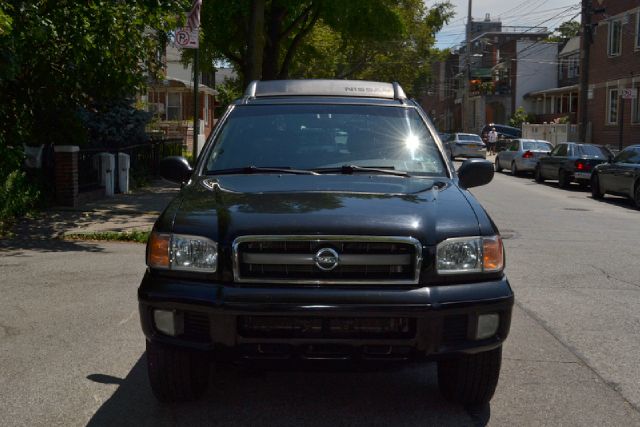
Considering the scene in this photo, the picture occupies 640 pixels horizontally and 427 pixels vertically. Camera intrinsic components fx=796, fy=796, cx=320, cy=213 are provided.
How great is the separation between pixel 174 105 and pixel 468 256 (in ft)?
123

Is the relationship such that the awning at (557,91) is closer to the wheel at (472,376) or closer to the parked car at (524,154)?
the parked car at (524,154)

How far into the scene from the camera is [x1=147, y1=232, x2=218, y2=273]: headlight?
407 cm

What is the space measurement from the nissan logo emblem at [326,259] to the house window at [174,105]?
36.8 meters

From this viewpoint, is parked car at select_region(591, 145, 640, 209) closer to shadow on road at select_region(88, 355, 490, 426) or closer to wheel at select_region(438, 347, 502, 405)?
shadow on road at select_region(88, 355, 490, 426)

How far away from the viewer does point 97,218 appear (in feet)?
43.4

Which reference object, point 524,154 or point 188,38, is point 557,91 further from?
point 188,38

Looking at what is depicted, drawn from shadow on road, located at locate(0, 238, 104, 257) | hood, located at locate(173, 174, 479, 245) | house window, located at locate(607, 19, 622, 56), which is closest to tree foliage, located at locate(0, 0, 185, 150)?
shadow on road, located at locate(0, 238, 104, 257)

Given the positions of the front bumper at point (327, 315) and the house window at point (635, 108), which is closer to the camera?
the front bumper at point (327, 315)

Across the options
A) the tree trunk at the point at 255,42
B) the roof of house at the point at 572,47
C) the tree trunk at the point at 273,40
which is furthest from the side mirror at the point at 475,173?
the roof of house at the point at 572,47

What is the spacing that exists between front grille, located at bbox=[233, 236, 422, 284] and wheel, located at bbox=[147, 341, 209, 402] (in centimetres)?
61

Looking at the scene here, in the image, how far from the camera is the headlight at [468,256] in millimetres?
4078

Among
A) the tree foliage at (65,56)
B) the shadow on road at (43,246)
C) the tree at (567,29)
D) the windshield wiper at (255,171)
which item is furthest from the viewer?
the tree at (567,29)

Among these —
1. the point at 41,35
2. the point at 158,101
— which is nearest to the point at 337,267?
the point at 41,35

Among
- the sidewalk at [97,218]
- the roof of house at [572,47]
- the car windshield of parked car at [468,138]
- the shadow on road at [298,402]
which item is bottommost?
the shadow on road at [298,402]
